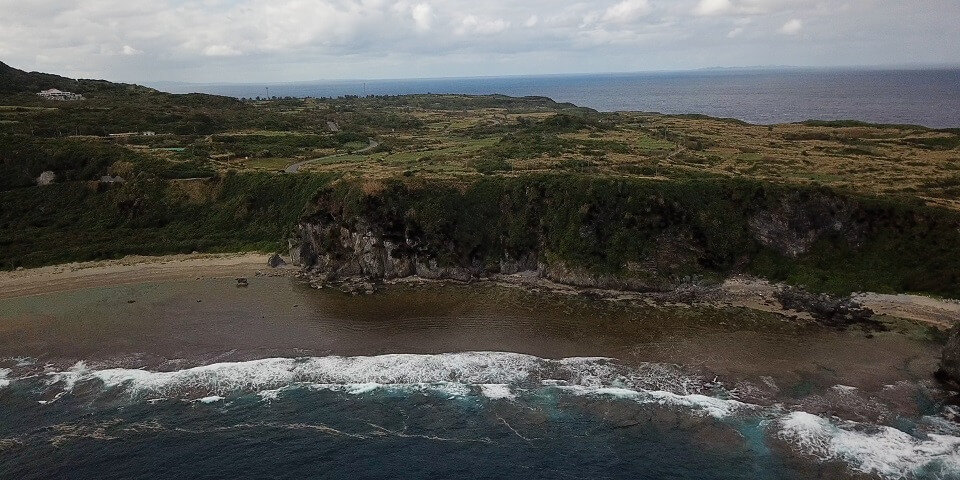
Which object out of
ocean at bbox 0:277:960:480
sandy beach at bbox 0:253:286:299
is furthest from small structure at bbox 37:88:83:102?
ocean at bbox 0:277:960:480

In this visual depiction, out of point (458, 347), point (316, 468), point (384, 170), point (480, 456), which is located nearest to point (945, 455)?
point (480, 456)

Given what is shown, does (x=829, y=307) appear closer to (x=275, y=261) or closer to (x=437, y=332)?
(x=437, y=332)

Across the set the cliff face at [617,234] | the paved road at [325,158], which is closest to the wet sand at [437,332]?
the cliff face at [617,234]

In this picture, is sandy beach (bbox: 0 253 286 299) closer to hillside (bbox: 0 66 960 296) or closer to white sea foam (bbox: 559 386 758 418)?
hillside (bbox: 0 66 960 296)

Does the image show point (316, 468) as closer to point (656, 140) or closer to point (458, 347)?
point (458, 347)

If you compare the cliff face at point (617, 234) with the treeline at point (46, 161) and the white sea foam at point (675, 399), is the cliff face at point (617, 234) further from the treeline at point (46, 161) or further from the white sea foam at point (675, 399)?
the treeline at point (46, 161)

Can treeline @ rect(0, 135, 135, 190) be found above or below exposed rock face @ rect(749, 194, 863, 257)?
above
